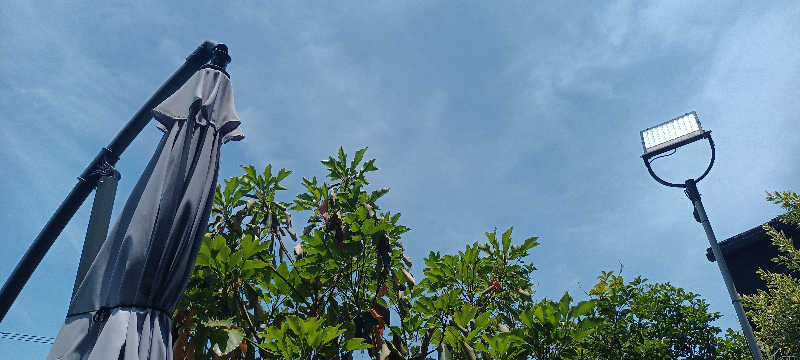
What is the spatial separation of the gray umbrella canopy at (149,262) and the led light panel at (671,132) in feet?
18.6

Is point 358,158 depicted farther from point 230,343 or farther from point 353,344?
point 230,343

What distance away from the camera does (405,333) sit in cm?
546

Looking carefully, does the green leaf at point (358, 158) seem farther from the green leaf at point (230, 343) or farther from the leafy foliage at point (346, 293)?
the green leaf at point (230, 343)

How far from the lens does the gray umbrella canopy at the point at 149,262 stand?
8.78 feet

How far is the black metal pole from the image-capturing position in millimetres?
5059

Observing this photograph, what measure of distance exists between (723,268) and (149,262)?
18.4 feet

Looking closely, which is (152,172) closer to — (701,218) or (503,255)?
(503,255)

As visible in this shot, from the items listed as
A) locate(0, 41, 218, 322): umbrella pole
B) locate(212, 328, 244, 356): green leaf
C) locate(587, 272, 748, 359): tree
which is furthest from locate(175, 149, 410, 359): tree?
locate(587, 272, 748, 359): tree

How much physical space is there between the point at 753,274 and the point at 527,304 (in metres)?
17.7

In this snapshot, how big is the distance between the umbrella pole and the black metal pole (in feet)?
18.3

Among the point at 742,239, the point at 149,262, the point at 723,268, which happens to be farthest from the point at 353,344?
the point at 742,239

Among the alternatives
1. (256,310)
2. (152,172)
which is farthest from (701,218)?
(152,172)

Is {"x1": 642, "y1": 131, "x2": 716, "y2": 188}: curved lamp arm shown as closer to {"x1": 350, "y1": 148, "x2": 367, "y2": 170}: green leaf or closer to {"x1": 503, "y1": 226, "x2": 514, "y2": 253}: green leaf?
{"x1": 503, "y1": 226, "x2": 514, "y2": 253}: green leaf

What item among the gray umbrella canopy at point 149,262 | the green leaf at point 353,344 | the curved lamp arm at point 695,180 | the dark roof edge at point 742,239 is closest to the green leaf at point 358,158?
the green leaf at point 353,344
